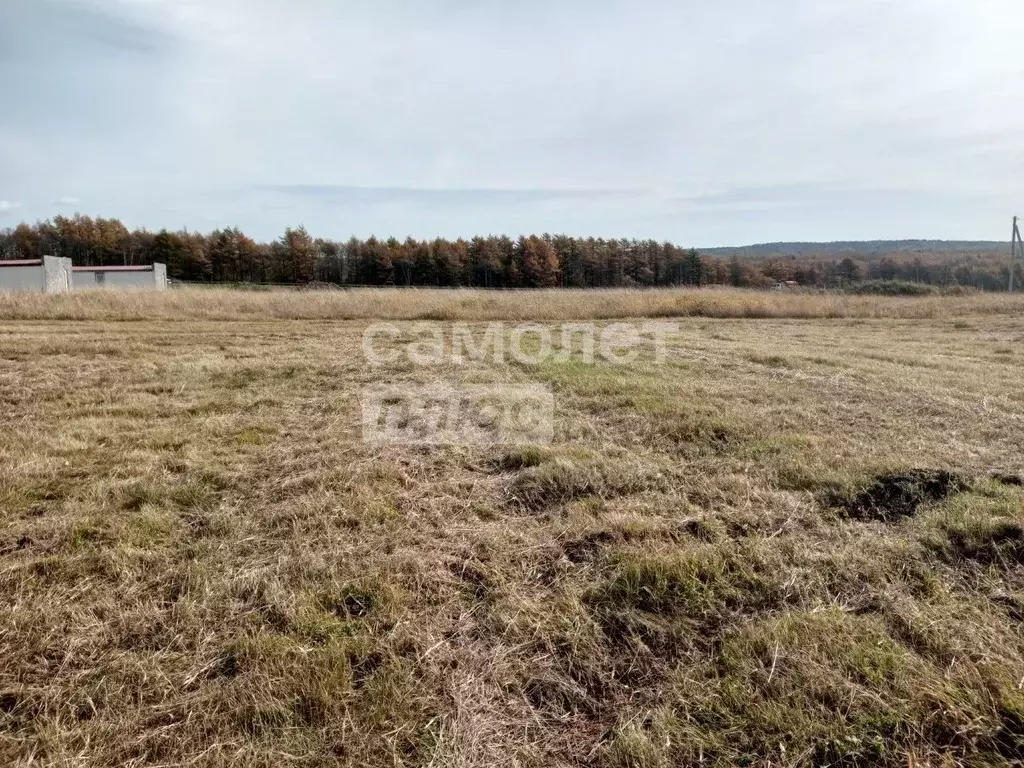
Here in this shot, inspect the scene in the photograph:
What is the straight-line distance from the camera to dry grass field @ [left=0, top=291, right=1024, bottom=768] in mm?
1858

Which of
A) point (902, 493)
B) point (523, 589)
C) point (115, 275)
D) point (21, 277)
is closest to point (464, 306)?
point (902, 493)

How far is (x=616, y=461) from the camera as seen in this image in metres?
4.36

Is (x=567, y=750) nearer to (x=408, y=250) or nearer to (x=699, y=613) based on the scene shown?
(x=699, y=613)

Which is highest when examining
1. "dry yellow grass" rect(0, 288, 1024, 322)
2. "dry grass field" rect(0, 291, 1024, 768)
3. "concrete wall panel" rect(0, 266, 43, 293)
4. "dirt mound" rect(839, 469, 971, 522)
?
"concrete wall panel" rect(0, 266, 43, 293)

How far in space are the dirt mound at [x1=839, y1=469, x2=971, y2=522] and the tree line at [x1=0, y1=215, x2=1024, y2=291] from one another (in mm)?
56344

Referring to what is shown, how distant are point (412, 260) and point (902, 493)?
59.1 meters

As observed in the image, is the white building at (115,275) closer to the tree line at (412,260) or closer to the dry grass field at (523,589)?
the tree line at (412,260)

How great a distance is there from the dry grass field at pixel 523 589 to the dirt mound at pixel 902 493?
0.07ft

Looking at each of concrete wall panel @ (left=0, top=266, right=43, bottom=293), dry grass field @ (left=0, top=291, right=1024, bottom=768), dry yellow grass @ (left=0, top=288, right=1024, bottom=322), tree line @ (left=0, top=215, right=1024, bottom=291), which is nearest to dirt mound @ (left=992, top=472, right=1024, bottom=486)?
dry grass field @ (left=0, top=291, right=1024, bottom=768)

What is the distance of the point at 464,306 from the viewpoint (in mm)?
21844

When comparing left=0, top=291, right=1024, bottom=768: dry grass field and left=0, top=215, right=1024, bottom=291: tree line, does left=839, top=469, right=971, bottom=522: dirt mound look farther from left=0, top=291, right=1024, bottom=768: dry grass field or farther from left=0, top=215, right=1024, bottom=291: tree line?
left=0, top=215, right=1024, bottom=291: tree line

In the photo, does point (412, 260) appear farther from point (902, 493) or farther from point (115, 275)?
point (902, 493)

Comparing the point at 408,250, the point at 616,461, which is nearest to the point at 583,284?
the point at 408,250

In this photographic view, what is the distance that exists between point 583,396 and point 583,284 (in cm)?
5784
